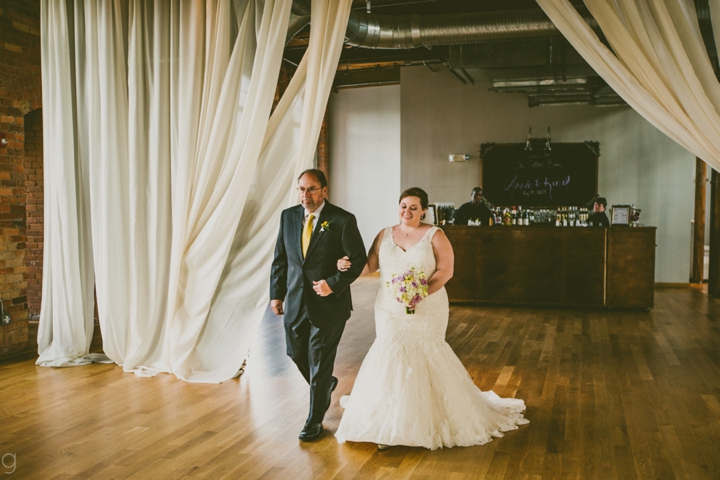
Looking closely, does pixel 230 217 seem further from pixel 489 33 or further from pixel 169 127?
pixel 489 33

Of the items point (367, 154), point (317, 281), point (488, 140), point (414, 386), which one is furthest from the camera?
point (367, 154)

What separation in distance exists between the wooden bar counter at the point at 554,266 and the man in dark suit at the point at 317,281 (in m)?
5.32

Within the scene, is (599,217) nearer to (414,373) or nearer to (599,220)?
(599,220)

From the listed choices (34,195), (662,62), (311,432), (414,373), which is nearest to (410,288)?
(414,373)

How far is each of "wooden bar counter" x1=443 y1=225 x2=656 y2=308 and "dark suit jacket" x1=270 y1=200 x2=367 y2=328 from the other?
5311mm

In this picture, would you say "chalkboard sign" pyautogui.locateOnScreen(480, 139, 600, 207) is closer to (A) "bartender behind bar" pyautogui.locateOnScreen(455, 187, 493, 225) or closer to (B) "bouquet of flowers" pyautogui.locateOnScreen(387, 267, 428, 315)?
(A) "bartender behind bar" pyautogui.locateOnScreen(455, 187, 493, 225)

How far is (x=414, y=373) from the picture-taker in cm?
366

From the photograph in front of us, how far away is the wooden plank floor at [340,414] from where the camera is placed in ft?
10.9

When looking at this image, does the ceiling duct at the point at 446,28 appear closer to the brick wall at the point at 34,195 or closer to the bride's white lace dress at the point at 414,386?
the brick wall at the point at 34,195

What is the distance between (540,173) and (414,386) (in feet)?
27.7

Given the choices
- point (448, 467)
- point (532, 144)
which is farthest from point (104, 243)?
point (532, 144)

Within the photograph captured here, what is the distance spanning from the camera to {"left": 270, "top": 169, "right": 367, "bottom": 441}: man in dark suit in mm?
3766

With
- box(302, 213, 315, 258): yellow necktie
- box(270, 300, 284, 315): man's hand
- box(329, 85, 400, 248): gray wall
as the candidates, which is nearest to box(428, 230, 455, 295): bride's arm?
box(302, 213, 315, 258): yellow necktie

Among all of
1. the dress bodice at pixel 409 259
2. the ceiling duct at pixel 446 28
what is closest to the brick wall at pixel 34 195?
the ceiling duct at pixel 446 28
